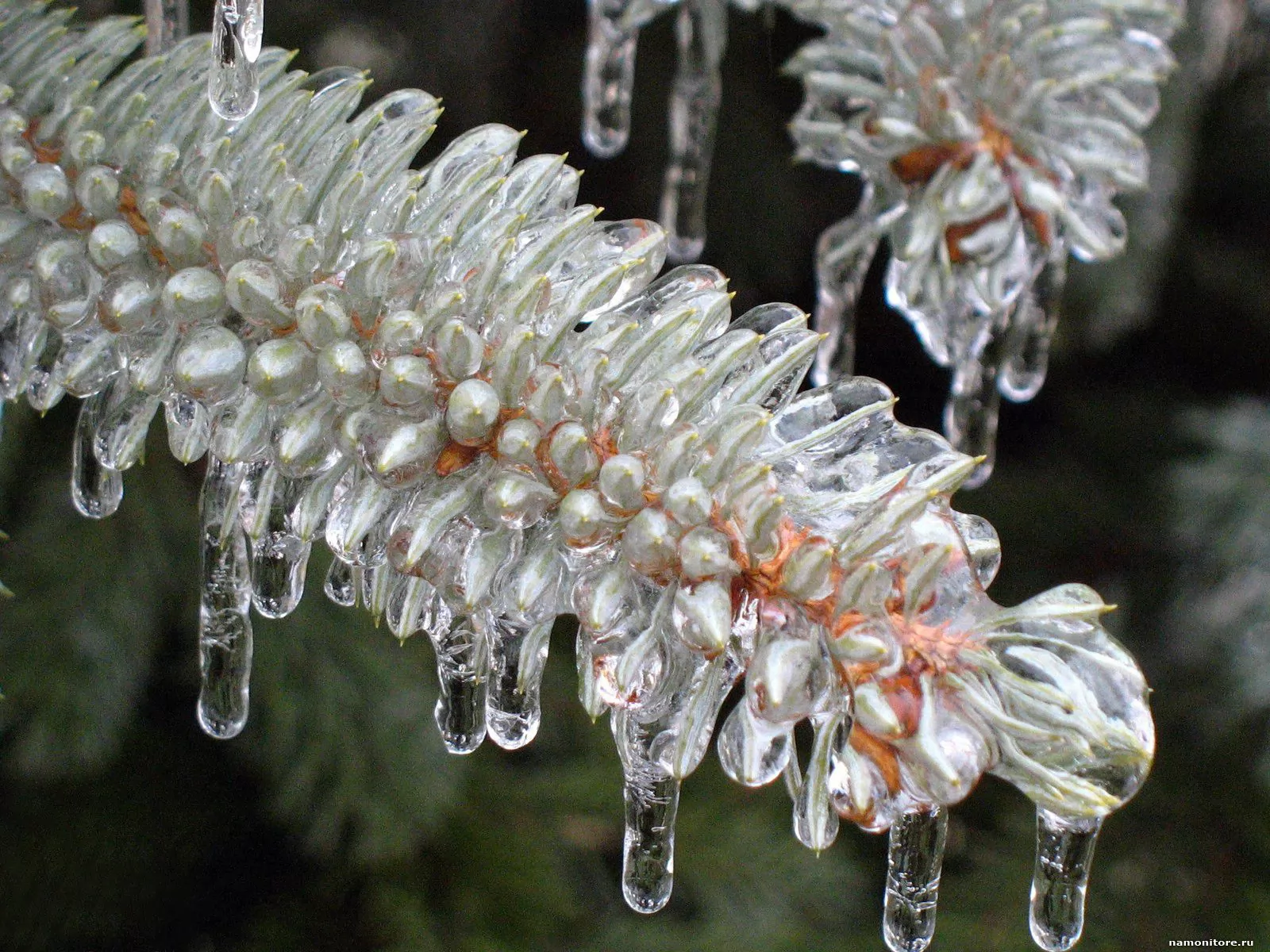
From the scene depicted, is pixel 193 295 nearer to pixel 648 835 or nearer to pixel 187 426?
pixel 187 426

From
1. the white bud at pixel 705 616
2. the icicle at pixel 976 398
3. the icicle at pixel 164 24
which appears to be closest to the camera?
the white bud at pixel 705 616

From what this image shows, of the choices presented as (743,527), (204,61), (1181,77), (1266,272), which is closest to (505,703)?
(743,527)

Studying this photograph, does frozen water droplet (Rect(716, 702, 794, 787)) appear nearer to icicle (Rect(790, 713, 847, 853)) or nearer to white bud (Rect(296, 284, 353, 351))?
icicle (Rect(790, 713, 847, 853))

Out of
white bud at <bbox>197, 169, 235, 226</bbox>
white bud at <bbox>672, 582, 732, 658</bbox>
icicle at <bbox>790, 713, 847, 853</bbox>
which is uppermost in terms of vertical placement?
white bud at <bbox>197, 169, 235, 226</bbox>

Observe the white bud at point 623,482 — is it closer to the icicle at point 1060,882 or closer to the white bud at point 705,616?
the white bud at point 705,616

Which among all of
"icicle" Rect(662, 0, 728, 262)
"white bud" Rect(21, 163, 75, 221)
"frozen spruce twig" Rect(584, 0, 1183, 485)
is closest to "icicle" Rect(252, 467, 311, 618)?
"white bud" Rect(21, 163, 75, 221)

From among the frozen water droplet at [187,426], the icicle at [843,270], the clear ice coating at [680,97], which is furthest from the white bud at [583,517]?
the clear ice coating at [680,97]

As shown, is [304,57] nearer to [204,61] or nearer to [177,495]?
[177,495]
